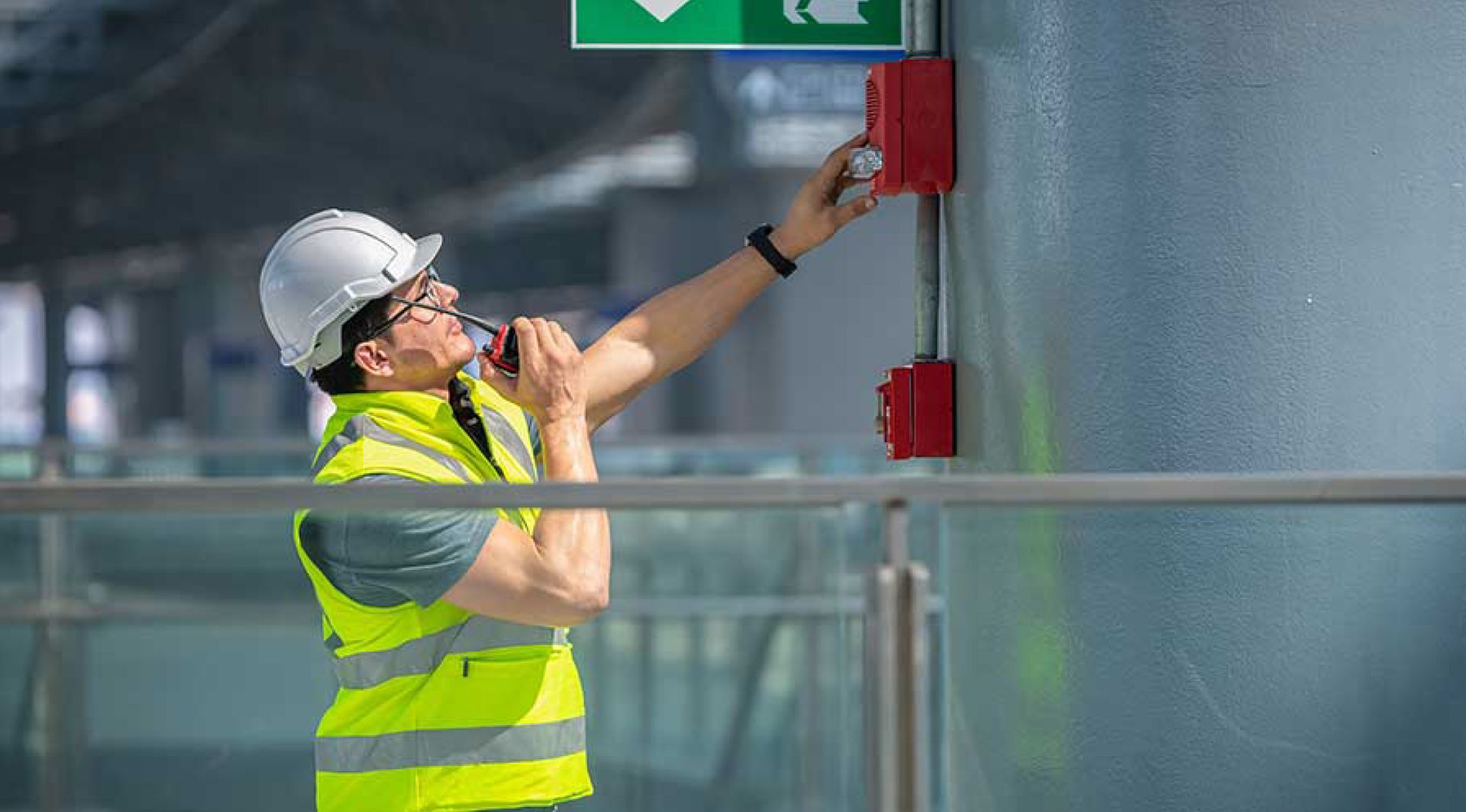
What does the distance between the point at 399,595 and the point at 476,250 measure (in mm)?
48461

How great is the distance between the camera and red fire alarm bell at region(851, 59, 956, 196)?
3871 mm

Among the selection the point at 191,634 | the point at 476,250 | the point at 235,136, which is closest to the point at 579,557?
the point at 191,634

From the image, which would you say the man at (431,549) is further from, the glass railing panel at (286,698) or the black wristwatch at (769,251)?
the black wristwatch at (769,251)

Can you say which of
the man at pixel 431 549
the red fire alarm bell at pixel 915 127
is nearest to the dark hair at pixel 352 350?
the man at pixel 431 549

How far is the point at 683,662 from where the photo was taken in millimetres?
4348

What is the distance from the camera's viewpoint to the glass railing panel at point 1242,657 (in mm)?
3197

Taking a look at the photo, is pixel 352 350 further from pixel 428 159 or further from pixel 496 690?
pixel 428 159

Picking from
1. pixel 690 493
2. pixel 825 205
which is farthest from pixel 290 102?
pixel 690 493

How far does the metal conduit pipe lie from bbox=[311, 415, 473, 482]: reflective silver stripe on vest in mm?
974

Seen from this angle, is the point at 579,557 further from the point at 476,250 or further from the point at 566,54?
the point at 476,250

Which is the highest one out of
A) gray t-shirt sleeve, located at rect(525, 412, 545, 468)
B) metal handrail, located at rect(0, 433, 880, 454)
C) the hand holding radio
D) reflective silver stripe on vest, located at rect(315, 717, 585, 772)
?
the hand holding radio

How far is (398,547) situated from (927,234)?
1374mm

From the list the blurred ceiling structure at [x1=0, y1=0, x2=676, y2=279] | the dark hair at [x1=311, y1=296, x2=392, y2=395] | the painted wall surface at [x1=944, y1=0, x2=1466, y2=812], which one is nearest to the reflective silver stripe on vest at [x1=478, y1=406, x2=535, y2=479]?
the dark hair at [x1=311, y1=296, x2=392, y2=395]

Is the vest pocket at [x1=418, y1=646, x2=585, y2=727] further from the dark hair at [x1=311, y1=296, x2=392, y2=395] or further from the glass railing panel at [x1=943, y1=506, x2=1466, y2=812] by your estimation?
the glass railing panel at [x1=943, y1=506, x2=1466, y2=812]
